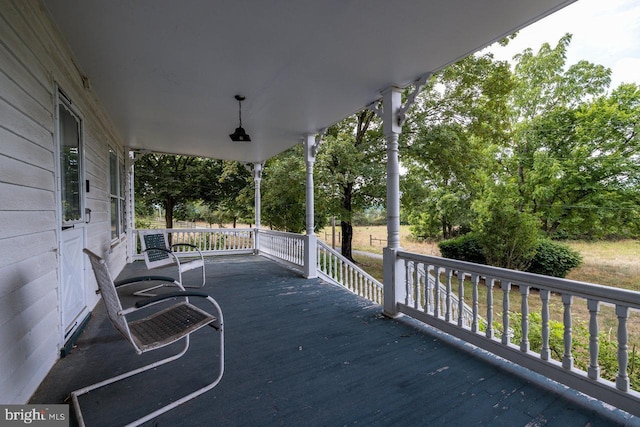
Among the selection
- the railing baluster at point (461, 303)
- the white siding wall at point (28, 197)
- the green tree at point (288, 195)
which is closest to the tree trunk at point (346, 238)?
the green tree at point (288, 195)

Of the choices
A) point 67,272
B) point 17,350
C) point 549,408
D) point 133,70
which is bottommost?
point 549,408

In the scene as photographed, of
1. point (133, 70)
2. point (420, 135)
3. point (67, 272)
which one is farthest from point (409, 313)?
point (420, 135)

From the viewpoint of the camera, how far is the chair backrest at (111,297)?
154cm

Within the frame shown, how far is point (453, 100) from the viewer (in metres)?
7.09

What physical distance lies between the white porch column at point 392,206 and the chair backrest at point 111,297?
2.41m

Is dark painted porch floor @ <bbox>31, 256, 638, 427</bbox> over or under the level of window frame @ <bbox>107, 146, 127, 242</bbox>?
under

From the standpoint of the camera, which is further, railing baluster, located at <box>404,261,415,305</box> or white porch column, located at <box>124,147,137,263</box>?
white porch column, located at <box>124,147,137,263</box>

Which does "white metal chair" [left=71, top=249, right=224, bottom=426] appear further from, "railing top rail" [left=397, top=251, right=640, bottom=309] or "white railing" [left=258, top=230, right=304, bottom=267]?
"white railing" [left=258, top=230, right=304, bottom=267]

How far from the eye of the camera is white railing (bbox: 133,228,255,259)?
24.5ft

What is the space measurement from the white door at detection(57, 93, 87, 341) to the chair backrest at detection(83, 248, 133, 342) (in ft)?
3.17

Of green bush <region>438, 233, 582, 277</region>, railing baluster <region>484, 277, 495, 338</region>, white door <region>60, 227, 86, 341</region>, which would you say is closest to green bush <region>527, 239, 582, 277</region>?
green bush <region>438, 233, 582, 277</region>

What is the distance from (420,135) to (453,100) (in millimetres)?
1298

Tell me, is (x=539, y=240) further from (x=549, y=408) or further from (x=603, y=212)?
(x=549, y=408)

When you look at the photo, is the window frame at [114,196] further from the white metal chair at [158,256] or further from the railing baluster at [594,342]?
the railing baluster at [594,342]
